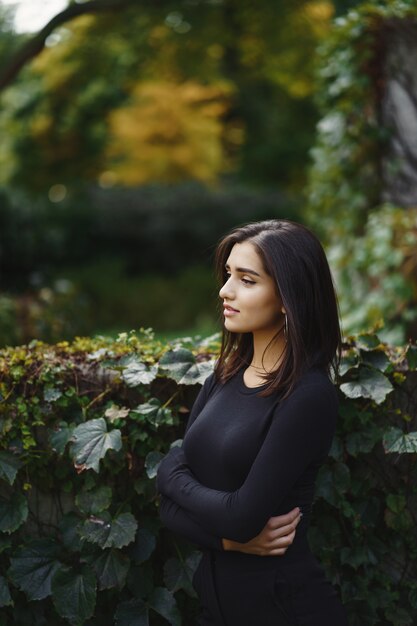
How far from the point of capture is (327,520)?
8.80ft

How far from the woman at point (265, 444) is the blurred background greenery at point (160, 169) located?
0.51 metres

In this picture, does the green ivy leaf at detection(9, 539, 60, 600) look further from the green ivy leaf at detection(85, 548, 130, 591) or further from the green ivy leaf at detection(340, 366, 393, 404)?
the green ivy leaf at detection(340, 366, 393, 404)

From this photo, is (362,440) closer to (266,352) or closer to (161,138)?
(266,352)

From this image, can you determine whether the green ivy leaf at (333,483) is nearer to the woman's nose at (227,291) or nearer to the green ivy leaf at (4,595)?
the woman's nose at (227,291)

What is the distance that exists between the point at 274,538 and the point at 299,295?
615 mm

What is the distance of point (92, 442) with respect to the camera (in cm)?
247

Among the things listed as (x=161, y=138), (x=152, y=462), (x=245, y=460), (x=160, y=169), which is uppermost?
(x=245, y=460)

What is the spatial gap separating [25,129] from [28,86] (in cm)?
78

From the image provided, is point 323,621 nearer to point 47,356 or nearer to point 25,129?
point 47,356

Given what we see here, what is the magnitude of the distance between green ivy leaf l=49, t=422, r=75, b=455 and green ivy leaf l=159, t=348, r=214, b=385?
37cm

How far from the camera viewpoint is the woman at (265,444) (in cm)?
190

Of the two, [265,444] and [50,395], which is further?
[50,395]

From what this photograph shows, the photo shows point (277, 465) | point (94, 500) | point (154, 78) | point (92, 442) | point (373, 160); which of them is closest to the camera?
point (277, 465)

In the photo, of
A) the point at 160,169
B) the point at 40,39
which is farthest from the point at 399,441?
the point at 160,169
